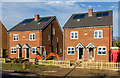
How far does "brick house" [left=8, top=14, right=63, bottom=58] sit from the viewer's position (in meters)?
30.3

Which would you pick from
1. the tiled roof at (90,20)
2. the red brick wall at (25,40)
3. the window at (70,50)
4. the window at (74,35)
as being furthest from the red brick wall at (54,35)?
the window at (74,35)

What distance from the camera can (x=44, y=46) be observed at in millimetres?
30344

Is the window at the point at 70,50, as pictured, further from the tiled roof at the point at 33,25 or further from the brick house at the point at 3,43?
the brick house at the point at 3,43

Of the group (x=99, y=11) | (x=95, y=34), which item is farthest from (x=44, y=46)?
(x=99, y=11)

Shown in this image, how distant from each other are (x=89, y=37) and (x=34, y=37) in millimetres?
11897

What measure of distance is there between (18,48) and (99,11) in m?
20.2

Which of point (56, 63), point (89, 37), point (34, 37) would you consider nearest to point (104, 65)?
point (56, 63)

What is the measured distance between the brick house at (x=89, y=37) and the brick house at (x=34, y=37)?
17.0ft

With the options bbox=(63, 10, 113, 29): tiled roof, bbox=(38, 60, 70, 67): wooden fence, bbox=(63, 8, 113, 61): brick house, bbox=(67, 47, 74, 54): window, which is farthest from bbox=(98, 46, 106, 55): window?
bbox=(38, 60, 70, 67): wooden fence

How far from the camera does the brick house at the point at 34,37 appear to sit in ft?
99.5

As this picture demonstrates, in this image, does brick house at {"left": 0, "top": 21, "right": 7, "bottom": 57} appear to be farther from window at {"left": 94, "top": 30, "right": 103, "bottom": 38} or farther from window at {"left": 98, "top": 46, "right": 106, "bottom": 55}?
window at {"left": 98, "top": 46, "right": 106, "bottom": 55}

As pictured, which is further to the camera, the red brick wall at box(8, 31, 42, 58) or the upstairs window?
the red brick wall at box(8, 31, 42, 58)

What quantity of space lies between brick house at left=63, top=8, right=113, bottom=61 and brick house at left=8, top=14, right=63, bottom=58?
5185 mm

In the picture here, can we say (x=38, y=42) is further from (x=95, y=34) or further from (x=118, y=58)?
(x=118, y=58)
